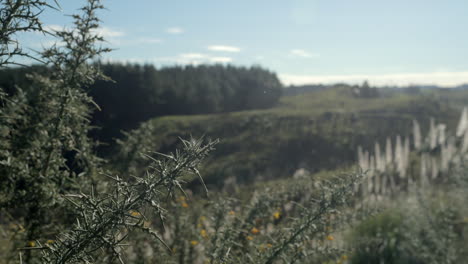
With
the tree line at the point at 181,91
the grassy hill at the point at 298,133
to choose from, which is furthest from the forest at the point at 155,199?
the tree line at the point at 181,91

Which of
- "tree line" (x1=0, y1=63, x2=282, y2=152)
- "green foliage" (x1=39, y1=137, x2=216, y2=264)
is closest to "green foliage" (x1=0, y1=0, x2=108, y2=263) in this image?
"green foliage" (x1=39, y1=137, x2=216, y2=264)

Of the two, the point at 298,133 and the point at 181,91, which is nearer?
the point at 298,133

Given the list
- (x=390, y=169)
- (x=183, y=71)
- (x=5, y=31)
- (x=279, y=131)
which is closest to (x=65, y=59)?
(x=5, y=31)

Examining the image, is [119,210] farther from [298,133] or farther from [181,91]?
[181,91]

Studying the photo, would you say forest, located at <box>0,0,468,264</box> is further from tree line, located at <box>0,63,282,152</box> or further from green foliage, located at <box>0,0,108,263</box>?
tree line, located at <box>0,63,282,152</box>

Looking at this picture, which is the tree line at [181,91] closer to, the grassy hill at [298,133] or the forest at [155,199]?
the grassy hill at [298,133]

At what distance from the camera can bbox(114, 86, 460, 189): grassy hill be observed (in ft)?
79.1

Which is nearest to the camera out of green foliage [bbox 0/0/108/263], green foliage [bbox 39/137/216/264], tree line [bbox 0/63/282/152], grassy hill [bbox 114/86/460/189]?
green foliage [bbox 39/137/216/264]

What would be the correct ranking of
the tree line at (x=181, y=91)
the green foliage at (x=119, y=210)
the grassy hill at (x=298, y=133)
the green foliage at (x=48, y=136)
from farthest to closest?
the tree line at (x=181, y=91) → the grassy hill at (x=298, y=133) → the green foliage at (x=48, y=136) → the green foliage at (x=119, y=210)

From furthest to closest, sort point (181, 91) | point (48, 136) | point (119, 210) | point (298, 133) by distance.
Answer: point (181, 91)
point (298, 133)
point (48, 136)
point (119, 210)

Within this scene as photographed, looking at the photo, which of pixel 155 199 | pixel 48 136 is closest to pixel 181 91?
pixel 48 136

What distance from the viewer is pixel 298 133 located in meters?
33.8

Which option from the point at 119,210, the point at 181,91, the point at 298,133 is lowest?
the point at 298,133

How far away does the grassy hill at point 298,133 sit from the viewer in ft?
79.1
